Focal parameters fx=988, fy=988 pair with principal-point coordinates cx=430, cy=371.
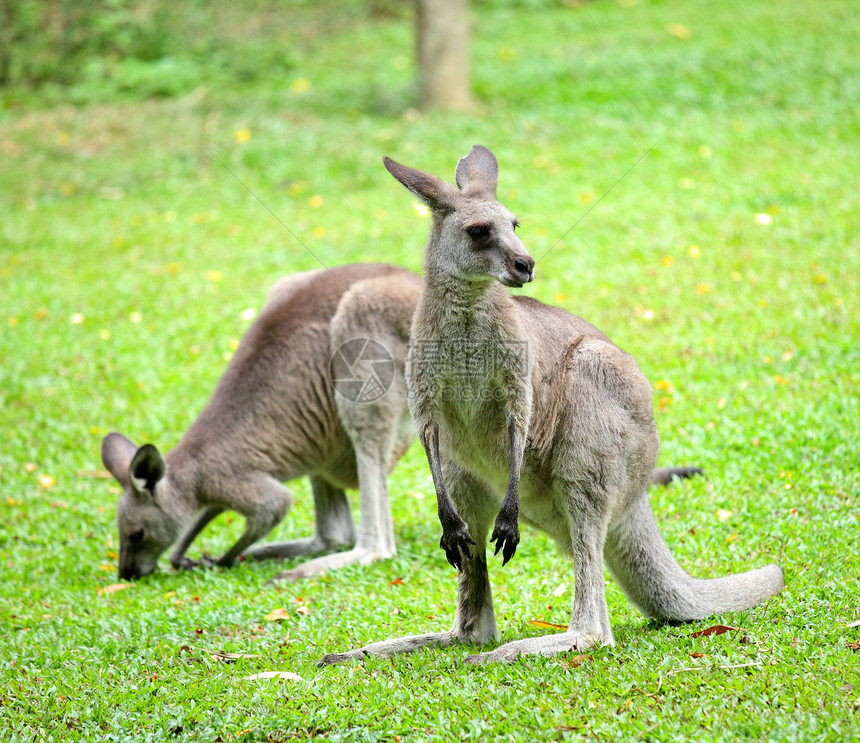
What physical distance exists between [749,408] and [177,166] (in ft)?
27.5

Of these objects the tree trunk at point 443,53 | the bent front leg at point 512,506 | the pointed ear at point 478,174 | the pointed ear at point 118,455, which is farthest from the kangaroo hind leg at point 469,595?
the tree trunk at point 443,53

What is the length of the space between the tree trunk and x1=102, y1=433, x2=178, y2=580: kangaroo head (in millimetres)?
8125

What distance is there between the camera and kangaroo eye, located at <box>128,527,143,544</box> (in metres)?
5.33

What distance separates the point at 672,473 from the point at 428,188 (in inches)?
100

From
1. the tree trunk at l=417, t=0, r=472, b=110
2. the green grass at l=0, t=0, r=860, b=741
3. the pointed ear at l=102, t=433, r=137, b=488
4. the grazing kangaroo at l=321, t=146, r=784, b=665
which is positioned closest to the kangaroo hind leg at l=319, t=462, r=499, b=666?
the grazing kangaroo at l=321, t=146, r=784, b=665

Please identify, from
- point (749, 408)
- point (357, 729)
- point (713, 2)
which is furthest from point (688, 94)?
point (357, 729)

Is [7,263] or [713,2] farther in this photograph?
[713,2]

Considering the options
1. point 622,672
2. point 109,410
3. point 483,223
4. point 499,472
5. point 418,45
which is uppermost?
point 418,45

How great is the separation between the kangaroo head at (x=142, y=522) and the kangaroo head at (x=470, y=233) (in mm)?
2546

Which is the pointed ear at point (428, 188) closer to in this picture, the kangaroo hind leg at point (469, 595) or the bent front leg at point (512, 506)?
the bent front leg at point (512, 506)

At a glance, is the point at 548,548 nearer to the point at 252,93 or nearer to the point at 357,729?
the point at 357,729

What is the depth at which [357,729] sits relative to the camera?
3.18 meters

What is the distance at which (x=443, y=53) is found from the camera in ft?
39.7

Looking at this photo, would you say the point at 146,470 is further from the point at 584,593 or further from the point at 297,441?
the point at 584,593
